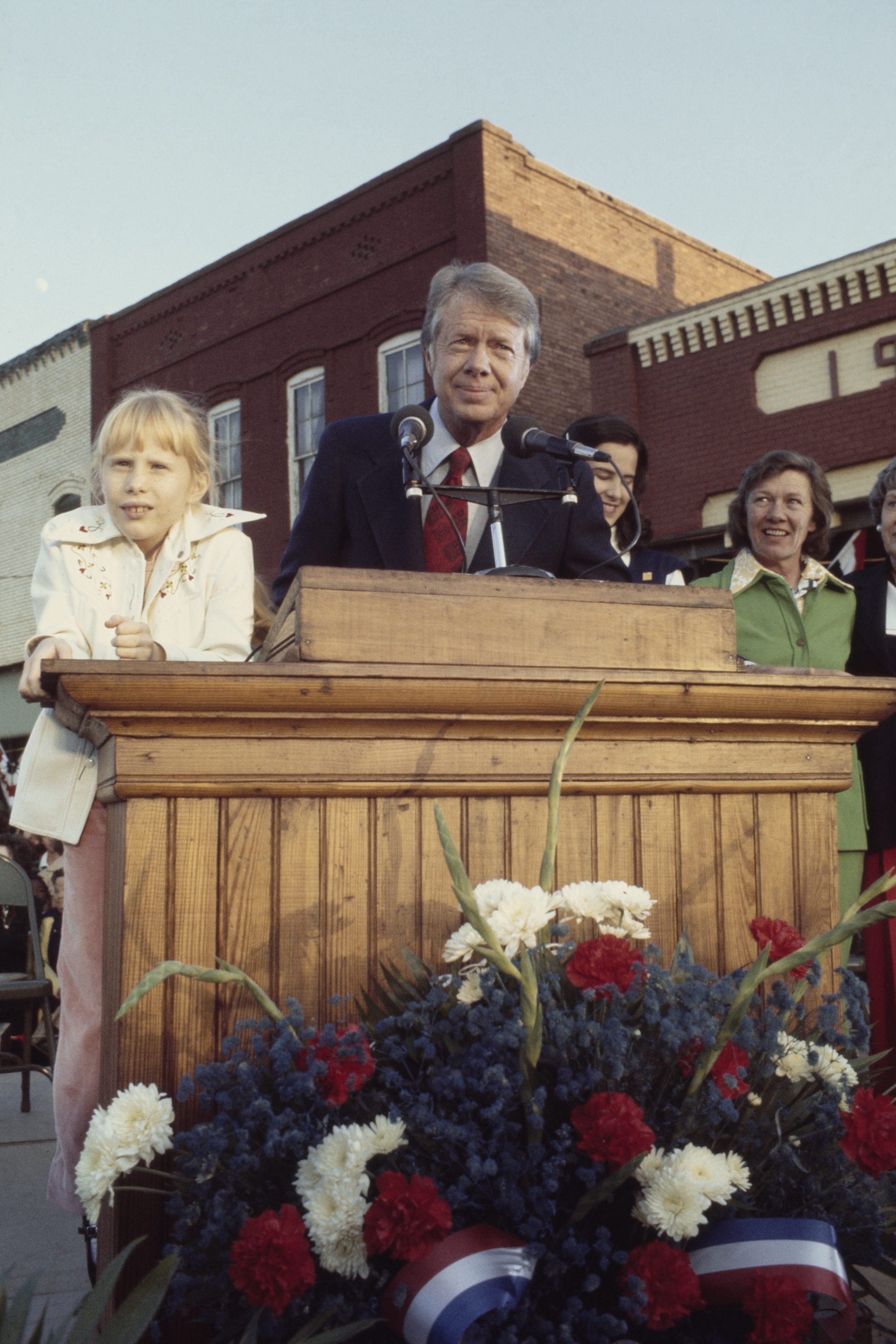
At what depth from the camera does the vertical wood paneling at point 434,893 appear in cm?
155

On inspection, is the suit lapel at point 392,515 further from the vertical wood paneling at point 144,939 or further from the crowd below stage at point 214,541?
the vertical wood paneling at point 144,939

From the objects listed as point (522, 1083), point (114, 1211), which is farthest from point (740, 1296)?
point (114, 1211)

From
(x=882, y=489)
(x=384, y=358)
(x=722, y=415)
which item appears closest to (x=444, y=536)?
(x=882, y=489)

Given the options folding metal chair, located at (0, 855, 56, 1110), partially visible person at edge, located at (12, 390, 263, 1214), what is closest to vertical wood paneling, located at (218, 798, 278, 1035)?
partially visible person at edge, located at (12, 390, 263, 1214)

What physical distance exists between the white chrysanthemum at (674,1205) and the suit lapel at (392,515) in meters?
1.23

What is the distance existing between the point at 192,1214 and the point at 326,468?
150cm

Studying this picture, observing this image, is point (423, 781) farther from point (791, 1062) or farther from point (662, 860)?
point (791, 1062)

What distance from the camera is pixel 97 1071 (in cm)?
203

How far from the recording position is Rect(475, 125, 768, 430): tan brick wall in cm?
1223

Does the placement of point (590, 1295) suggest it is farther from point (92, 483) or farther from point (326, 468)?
point (92, 483)

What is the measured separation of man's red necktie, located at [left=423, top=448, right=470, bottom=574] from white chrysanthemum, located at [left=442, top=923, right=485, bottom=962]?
3.01 feet

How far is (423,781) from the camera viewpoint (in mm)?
1555

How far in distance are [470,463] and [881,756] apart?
1334mm

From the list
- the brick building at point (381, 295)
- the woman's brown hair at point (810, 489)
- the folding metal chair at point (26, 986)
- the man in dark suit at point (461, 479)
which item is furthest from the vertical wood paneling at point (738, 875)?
the brick building at point (381, 295)
